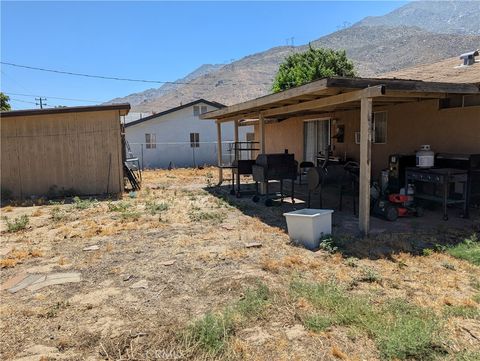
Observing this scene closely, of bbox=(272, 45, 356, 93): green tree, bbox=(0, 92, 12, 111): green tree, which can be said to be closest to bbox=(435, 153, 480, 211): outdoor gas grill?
bbox=(272, 45, 356, 93): green tree

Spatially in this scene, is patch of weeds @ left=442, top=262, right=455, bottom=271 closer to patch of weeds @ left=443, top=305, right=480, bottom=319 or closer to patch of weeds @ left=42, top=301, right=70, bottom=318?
patch of weeds @ left=443, top=305, right=480, bottom=319

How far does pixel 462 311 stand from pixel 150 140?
21.0 metres

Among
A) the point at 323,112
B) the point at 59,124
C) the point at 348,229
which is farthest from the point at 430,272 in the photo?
the point at 59,124

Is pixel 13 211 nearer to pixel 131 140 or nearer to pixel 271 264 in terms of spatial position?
pixel 271 264

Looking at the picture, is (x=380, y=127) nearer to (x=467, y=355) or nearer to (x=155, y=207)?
(x=155, y=207)

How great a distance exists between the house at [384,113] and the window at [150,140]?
428 inches

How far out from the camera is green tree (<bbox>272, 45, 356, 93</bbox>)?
25656 millimetres

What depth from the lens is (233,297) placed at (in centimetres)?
357

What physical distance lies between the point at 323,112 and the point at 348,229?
6.18 metres

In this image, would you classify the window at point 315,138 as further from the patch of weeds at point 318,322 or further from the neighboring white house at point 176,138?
the neighboring white house at point 176,138

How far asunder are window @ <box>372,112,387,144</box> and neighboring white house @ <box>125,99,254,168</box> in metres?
12.8

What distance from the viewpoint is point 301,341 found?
2787 mm

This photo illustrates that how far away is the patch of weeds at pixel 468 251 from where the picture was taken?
443 cm

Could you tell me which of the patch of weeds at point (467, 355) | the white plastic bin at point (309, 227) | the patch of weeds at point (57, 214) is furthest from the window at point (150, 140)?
the patch of weeds at point (467, 355)
